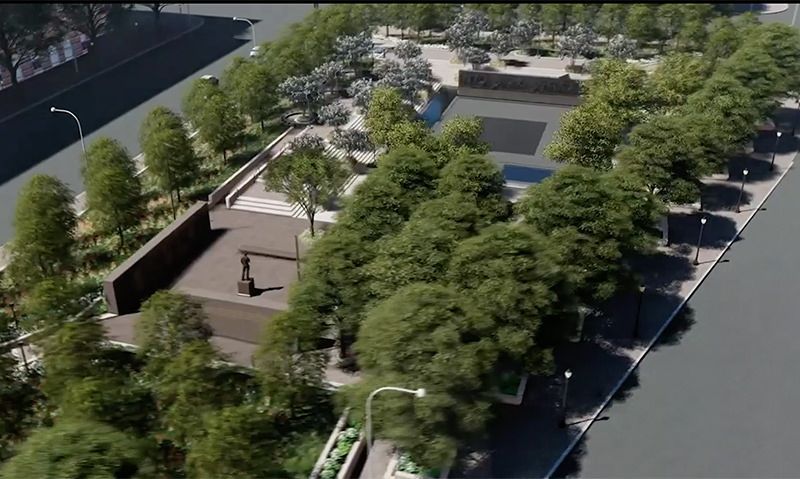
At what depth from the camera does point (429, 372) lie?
17688 mm

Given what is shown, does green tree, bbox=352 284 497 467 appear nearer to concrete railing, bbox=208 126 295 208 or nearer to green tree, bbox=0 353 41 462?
green tree, bbox=0 353 41 462

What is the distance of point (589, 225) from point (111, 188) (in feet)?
58.4

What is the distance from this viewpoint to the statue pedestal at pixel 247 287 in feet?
88.5

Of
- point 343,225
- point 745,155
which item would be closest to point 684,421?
point 343,225

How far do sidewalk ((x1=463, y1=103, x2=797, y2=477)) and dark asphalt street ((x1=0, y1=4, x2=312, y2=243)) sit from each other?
890 inches

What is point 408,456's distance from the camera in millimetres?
18719

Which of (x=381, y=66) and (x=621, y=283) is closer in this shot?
(x=621, y=283)

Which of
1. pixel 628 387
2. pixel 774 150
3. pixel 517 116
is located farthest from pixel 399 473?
pixel 774 150

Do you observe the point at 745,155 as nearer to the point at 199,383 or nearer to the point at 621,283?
the point at 621,283

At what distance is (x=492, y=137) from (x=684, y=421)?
20528mm

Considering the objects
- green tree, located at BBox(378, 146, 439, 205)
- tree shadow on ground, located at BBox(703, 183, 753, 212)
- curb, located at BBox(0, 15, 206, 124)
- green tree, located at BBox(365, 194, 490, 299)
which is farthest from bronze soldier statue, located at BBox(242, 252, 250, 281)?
curb, located at BBox(0, 15, 206, 124)

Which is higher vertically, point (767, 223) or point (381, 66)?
point (381, 66)

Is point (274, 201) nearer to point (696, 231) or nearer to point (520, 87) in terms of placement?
point (520, 87)

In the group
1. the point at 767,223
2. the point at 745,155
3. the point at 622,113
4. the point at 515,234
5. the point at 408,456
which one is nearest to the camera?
the point at 408,456
